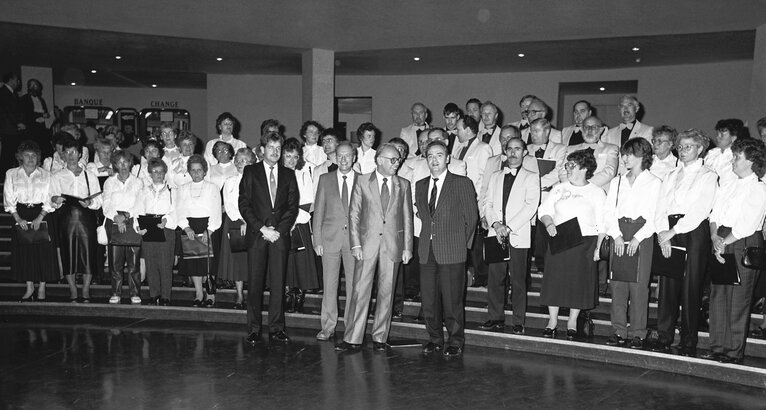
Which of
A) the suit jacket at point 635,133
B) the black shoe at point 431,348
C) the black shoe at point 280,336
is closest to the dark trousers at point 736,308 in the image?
the black shoe at point 431,348

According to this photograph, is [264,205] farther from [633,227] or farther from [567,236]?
[633,227]

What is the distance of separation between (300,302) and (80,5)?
18.0ft

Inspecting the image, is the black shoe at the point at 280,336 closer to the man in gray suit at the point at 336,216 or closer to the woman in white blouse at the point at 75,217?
the man in gray suit at the point at 336,216

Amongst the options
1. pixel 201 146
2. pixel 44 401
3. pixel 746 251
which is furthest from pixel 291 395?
pixel 201 146

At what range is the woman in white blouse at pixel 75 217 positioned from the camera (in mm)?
7840

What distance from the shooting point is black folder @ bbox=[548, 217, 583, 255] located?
6.07 m

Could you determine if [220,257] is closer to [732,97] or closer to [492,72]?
[492,72]

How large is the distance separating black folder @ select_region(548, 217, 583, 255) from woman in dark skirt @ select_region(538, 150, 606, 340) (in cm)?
3

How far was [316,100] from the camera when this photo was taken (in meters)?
12.3

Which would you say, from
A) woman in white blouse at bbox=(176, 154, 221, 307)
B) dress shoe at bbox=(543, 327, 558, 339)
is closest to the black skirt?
woman in white blouse at bbox=(176, 154, 221, 307)

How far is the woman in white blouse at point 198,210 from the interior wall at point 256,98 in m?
8.27

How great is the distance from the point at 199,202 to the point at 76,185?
161 centimetres

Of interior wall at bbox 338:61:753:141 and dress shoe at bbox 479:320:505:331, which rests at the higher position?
interior wall at bbox 338:61:753:141

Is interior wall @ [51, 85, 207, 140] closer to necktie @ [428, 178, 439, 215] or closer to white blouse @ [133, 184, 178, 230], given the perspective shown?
white blouse @ [133, 184, 178, 230]
